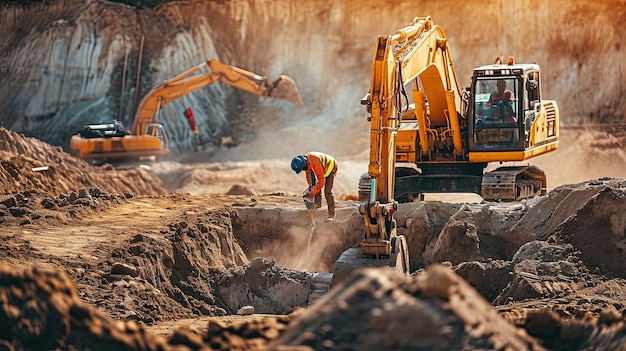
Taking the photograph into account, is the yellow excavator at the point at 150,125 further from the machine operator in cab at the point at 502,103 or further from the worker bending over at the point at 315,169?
the worker bending over at the point at 315,169

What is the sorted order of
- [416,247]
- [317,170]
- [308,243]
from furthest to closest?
1. [308,243]
2. [416,247]
3. [317,170]

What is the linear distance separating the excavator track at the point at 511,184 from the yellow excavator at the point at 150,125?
9398mm

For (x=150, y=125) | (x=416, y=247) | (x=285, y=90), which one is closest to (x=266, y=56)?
(x=285, y=90)

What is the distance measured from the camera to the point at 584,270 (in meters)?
13.8

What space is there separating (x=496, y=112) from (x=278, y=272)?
5.36 meters

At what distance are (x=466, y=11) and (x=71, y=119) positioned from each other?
10.9m

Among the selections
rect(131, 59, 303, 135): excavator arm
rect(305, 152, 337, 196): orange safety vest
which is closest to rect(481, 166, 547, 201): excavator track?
rect(305, 152, 337, 196): orange safety vest

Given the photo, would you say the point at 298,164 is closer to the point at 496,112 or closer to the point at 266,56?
the point at 496,112

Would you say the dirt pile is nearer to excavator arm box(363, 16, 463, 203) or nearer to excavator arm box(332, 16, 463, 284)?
excavator arm box(363, 16, 463, 203)

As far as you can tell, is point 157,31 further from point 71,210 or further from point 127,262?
point 127,262

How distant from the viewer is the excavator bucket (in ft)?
95.3

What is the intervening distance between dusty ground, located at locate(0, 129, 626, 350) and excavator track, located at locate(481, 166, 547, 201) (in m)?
0.40

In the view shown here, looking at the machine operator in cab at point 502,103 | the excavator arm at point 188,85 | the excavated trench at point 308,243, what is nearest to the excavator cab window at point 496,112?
the machine operator in cab at point 502,103

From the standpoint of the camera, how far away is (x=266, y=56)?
33.7 m
